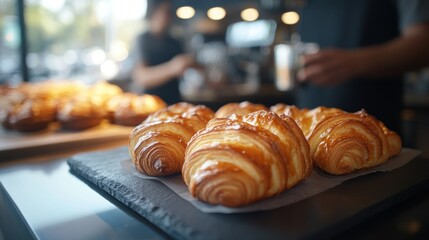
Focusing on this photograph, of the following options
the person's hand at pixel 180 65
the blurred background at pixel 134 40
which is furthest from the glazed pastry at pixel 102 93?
the blurred background at pixel 134 40

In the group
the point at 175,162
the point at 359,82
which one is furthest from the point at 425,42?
the point at 175,162

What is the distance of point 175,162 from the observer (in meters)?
0.96

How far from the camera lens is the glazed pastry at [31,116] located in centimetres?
171

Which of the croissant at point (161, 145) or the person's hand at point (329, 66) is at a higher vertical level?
the person's hand at point (329, 66)

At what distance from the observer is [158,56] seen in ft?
10.7

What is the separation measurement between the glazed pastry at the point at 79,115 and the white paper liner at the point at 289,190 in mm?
751

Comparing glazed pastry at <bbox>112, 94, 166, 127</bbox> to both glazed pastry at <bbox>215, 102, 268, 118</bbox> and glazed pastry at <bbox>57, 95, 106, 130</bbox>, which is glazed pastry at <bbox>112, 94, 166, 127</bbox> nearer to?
glazed pastry at <bbox>57, 95, 106, 130</bbox>

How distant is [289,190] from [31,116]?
140 cm

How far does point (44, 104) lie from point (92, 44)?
458 cm

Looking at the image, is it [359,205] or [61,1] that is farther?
[61,1]

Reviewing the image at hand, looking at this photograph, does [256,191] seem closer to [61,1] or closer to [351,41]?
[351,41]

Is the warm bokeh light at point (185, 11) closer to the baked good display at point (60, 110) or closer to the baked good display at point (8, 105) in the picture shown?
the baked good display at point (60, 110)

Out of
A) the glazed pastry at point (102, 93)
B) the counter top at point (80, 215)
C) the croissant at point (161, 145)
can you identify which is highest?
the croissant at point (161, 145)

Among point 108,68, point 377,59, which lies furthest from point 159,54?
point 108,68
